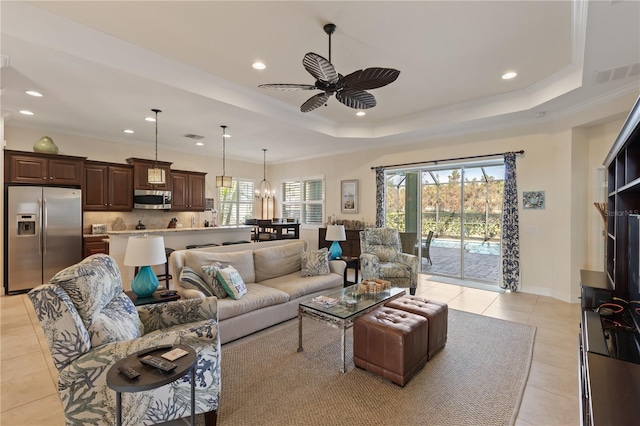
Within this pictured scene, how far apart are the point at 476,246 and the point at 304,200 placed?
4714 millimetres

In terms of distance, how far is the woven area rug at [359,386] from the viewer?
6.71ft

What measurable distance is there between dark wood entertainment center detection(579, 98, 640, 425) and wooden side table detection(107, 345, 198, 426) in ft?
6.35

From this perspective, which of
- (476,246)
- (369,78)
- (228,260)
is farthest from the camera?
A: (476,246)

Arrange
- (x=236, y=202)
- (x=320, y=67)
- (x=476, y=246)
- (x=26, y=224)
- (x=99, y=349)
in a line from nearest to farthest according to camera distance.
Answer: (x=99, y=349) → (x=320, y=67) → (x=26, y=224) → (x=476, y=246) → (x=236, y=202)

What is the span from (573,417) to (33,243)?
752 centimetres

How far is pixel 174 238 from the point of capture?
214 inches

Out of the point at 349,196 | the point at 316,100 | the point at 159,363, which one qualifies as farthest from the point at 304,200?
the point at 159,363

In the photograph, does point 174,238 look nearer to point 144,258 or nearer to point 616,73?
point 144,258

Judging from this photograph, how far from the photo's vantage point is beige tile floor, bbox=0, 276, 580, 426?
210cm

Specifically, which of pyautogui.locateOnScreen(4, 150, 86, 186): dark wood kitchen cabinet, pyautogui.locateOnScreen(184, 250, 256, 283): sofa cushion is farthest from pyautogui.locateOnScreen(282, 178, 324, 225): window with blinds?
pyautogui.locateOnScreen(4, 150, 86, 186): dark wood kitchen cabinet

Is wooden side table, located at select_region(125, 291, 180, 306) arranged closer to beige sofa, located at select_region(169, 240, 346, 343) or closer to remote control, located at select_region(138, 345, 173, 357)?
beige sofa, located at select_region(169, 240, 346, 343)

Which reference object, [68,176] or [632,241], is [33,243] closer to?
[68,176]

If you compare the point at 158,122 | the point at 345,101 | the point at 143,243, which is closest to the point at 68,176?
the point at 158,122

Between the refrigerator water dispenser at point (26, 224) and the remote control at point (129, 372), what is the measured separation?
5300 mm
